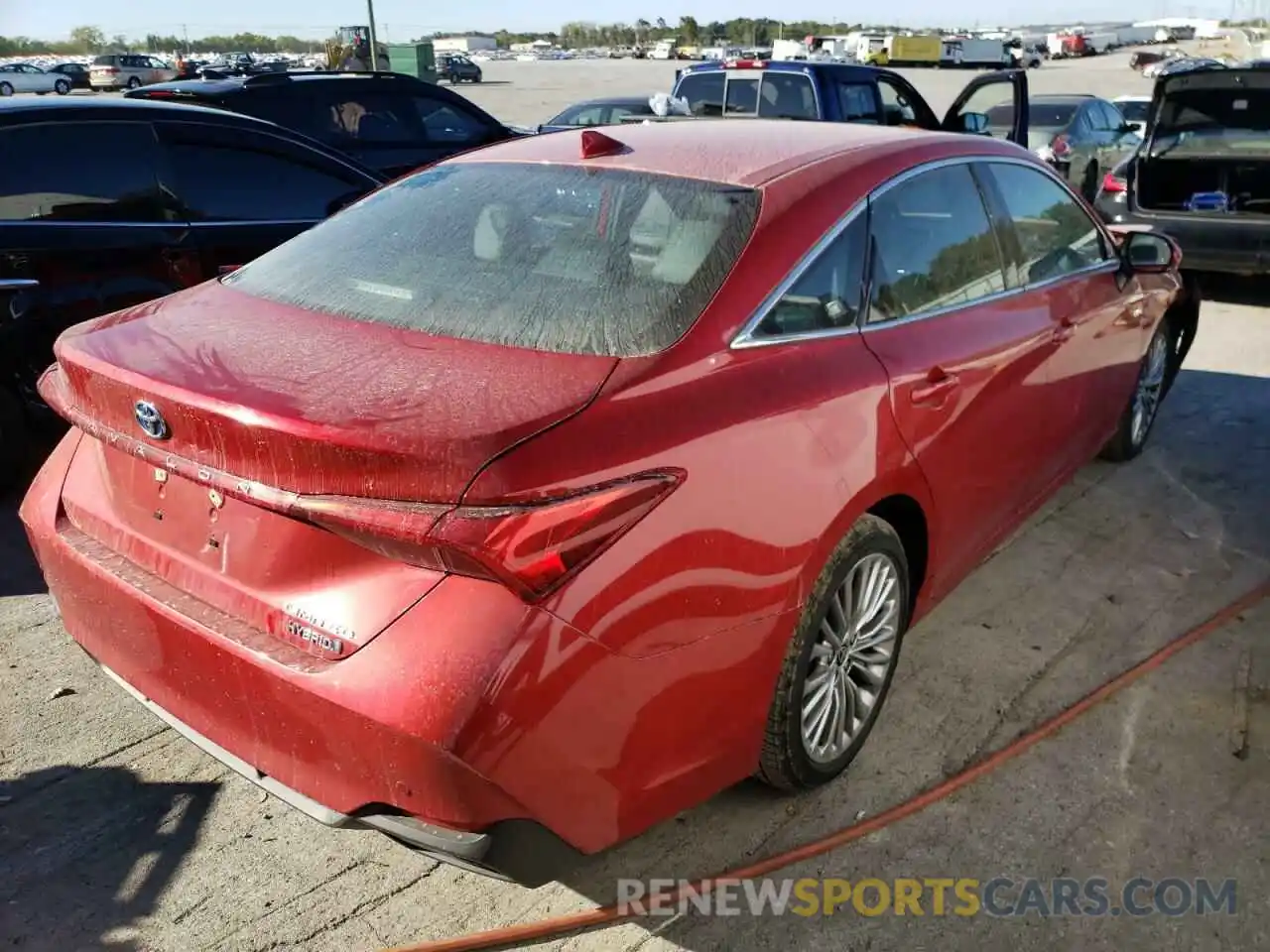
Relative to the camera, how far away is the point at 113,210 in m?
4.79

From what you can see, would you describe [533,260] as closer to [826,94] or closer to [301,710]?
[301,710]

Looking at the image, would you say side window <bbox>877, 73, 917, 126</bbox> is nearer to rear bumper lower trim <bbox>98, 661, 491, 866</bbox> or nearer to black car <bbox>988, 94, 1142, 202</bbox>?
black car <bbox>988, 94, 1142, 202</bbox>

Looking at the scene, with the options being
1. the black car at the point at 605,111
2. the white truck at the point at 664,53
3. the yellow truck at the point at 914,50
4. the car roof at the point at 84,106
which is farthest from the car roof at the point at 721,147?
the white truck at the point at 664,53

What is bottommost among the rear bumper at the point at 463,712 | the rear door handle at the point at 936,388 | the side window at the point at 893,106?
the rear bumper at the point at 463,712

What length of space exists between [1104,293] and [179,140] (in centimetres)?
416

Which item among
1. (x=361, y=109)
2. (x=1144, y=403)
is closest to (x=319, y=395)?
(x=1144, y=403)

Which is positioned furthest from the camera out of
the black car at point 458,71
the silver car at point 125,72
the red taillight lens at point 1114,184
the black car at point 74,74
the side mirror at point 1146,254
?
the black car at point 458,71

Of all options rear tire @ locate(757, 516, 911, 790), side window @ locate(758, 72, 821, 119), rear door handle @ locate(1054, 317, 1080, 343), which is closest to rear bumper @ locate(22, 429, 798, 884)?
rear tire @ locate(757, 516, 911, 790)

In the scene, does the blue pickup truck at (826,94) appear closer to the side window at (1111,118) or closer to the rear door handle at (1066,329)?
the side window at (1111,118)

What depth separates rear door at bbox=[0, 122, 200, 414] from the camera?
4.47 m

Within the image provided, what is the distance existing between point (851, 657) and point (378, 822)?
1.34 metres

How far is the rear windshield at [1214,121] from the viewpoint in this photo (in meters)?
8.67

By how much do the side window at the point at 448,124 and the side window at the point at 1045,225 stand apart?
6.19m

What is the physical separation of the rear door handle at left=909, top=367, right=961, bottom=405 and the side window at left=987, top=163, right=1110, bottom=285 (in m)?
0.85
